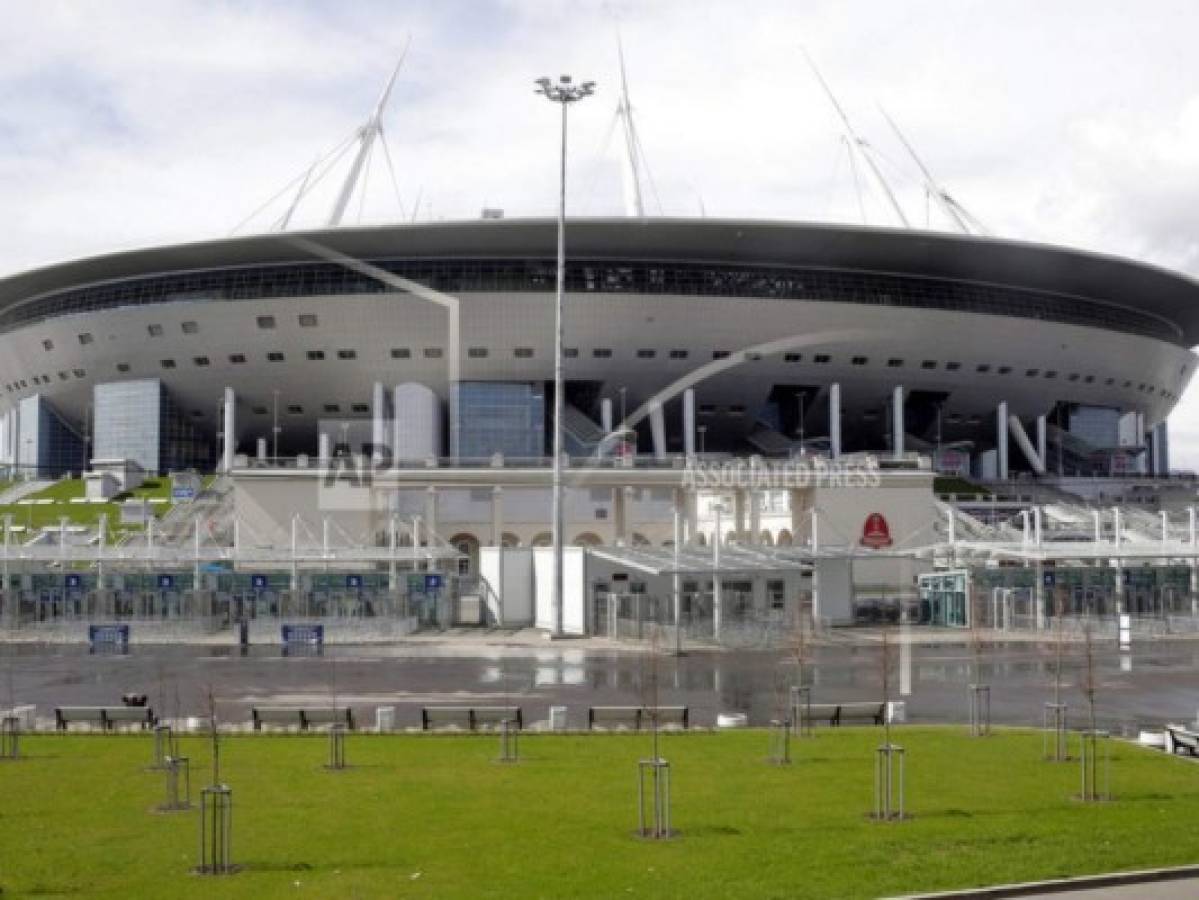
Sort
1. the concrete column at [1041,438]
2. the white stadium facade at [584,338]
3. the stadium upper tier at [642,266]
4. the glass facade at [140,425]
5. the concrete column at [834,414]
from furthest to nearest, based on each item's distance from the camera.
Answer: the concrete column at [1041,438], the glass facade at [140,425], the concrete column at [834,414], the white stadium facade at [584,338], the stadium upper tier at [642,266]

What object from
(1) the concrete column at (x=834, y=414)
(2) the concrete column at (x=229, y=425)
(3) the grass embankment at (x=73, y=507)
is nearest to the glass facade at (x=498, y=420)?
(2) the concrete column at (x=229, y=425)

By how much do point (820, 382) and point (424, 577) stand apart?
40001mm

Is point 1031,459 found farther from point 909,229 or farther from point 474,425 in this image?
point 474,425

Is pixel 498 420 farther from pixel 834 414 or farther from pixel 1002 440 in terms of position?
pixel 1002 440

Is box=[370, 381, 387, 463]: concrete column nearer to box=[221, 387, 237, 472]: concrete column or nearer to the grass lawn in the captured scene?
box=[221, 387, 237, 472]: concrete column

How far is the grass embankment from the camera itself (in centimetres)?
7000

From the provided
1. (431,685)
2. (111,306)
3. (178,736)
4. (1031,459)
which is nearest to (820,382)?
(1031,459)

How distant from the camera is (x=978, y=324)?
83875 mm

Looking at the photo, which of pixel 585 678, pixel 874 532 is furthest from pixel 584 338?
pixel 585 678

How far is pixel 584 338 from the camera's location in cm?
7981

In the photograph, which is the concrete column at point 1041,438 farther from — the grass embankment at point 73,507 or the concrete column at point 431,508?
the grass embankment at point 73,507

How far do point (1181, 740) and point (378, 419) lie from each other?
216ft

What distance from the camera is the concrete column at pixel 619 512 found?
67.8 meters

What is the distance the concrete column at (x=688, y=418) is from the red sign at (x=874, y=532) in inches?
678
